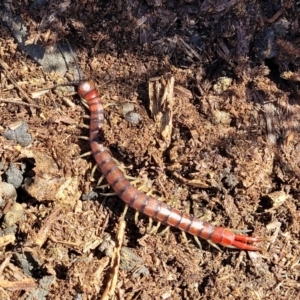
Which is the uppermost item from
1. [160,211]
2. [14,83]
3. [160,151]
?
[14,83]

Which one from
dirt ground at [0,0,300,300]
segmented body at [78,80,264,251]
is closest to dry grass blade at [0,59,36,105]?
dirt ground at [0,0,300,300]

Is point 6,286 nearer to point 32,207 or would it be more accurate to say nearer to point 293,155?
point 32,207

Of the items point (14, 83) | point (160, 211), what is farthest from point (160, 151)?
point (14, 83)

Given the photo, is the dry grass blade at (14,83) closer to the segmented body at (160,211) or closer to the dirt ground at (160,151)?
the dirt ground at (160,151)

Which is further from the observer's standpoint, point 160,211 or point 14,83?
point 14,83

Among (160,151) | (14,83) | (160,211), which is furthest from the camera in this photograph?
(14,83)

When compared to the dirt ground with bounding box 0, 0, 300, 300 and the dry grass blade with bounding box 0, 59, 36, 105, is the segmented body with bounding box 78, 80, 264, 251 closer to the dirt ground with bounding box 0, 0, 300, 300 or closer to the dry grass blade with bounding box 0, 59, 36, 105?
the dirt ground with bounding box 0, 0, 300, 300

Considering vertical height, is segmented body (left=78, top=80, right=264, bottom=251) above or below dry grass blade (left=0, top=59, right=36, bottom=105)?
below

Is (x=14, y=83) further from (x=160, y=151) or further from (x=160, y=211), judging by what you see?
(x=160, y=211)

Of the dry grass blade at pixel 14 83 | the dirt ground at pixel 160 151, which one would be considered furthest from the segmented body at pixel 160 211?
the dry grass blade at pixel 14 83
